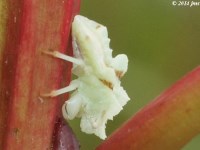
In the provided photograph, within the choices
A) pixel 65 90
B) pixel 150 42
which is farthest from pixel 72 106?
pixel 150 42

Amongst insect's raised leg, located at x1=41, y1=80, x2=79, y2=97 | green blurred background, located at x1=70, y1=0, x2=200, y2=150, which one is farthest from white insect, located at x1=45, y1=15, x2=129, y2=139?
green blurred background, located at x1=70, y1=0, x2=200, y2=150

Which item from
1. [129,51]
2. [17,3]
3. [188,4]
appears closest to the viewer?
[17,3]

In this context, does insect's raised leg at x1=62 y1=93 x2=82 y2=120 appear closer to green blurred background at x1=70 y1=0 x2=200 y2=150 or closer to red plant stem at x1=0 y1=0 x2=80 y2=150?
red plant stem at x1=0 y1=0 x2=80 y2=150

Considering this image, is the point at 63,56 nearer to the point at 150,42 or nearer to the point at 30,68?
the point at 30,68

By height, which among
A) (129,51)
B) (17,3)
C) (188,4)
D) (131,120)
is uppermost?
(17,3)

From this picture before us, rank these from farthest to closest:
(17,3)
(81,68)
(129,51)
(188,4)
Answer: (129,51) → (188,4) → (81,68) → (17,3)

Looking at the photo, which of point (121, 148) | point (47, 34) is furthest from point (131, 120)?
point (47, 34)

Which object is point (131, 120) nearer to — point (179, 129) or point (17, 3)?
point (179, 129)
